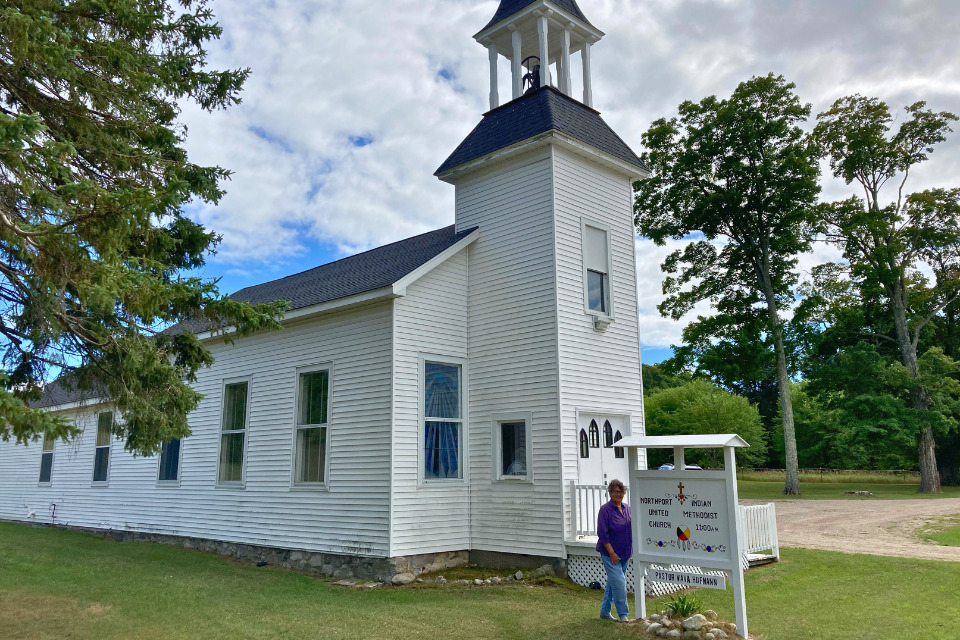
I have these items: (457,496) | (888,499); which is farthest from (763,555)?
(888,499)

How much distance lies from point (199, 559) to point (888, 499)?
80.7 feet

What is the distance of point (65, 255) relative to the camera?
6.30 metres

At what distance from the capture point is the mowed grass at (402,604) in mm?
7270

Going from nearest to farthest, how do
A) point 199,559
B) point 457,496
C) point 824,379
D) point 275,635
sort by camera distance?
1. point 275,635
2. point 457,496
3. point 199,559
4. point 824,379


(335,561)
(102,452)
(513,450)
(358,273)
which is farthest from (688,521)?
(102,452)

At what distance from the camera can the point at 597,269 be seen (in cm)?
1265

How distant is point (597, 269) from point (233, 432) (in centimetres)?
829

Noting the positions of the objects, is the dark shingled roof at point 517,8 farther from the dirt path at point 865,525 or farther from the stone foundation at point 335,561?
the dirt path at point 865,525

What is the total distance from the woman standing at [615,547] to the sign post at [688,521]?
0.48 ft

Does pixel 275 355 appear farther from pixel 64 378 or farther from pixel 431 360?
pixel 64 378

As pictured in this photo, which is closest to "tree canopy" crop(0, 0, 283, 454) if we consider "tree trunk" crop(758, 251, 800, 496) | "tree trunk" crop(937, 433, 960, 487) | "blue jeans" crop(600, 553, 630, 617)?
"blue jeans" crop(600, 553, 630, 617)

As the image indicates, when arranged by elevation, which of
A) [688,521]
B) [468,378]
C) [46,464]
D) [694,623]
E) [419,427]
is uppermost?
[468,378]

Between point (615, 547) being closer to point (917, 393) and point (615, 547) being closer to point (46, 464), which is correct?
point (46, 464)

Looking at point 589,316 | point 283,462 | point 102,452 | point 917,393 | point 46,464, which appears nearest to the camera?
point 589,316
